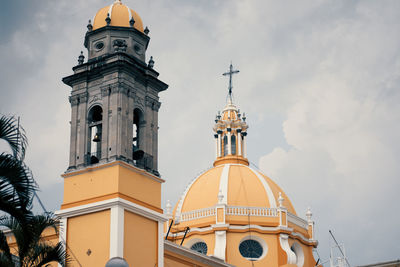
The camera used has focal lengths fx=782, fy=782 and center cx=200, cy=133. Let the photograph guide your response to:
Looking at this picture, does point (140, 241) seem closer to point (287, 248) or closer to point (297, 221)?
point (287, 248)

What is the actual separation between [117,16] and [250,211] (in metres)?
15.7

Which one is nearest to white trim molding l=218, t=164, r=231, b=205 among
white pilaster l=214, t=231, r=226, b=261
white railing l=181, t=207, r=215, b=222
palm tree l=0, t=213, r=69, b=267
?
white railing l=181, t=207, r=215, b=222

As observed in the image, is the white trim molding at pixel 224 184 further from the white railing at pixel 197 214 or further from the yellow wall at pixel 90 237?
the yellow wall at pixel 90 237

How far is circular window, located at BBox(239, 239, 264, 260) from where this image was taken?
3844 centimetres

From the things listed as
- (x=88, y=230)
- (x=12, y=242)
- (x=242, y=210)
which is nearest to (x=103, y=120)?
(x=88, y=230)

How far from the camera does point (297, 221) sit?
134ft

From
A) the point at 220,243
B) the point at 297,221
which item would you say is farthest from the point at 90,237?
the point at 297,221

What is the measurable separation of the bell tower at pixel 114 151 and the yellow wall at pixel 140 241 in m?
0.03

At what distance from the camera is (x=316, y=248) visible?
4169cm

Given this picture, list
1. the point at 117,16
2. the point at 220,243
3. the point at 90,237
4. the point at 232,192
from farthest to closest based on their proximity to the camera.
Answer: the point at 232,192
the point at 220,243
the point at 117,16
the point at 90,237

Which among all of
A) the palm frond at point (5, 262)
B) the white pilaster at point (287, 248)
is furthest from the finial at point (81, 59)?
the white pilaster at point (287, 248)

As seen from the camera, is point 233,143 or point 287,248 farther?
point 233,143

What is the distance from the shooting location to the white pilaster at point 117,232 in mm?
22438

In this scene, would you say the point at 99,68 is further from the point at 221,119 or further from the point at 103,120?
the point at 221,119
